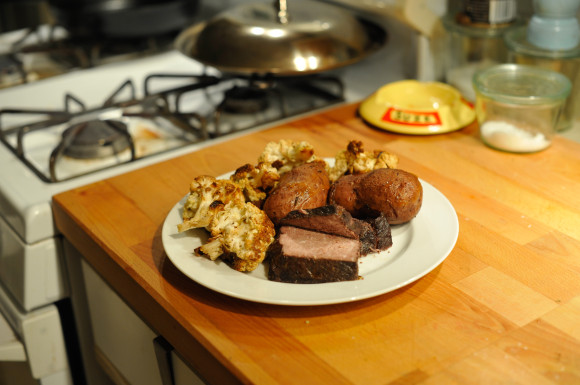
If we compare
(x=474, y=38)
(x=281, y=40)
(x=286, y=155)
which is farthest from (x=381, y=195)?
(x=474, y=38)

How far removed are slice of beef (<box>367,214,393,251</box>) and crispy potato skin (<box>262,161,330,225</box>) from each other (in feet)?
0.25

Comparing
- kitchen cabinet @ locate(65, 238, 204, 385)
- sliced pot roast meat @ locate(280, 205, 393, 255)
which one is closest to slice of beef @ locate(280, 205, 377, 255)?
sliced pot roast meat @ locate(280, 205, 393, 255)

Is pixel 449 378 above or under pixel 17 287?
above

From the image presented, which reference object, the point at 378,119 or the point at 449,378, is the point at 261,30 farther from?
the point at 449,378

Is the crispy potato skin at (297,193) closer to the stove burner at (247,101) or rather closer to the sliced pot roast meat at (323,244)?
the sliced pot roast meat at (323,244)

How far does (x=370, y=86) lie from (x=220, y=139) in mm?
400

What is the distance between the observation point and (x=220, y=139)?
1.15 m

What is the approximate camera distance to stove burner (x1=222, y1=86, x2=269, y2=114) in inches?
50.2

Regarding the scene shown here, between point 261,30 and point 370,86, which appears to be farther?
point 370,86

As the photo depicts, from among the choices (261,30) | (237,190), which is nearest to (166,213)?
(237,190)

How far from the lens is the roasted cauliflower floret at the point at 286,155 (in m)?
0.87

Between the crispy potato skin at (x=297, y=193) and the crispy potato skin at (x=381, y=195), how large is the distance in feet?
0.07

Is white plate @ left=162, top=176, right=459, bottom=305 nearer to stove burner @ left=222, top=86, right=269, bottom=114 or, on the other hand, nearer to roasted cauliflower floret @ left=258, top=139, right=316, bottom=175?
roasted cauliflower floret @ left=258, top=139, right=316, bottom=175

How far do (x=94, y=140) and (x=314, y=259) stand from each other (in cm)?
56
